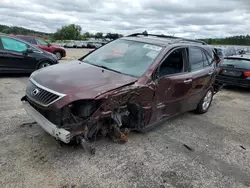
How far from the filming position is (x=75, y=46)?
4466cm

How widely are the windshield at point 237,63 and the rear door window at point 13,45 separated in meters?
7.78

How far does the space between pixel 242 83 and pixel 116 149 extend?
7.04 m

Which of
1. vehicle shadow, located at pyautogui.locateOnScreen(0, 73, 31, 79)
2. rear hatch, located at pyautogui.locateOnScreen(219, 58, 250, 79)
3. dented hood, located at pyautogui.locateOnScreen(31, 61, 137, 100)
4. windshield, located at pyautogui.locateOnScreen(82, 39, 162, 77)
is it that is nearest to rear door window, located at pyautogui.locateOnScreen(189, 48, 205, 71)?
windshield, located at pyautogui.locateOnScreen(82, 39, 162, 77)

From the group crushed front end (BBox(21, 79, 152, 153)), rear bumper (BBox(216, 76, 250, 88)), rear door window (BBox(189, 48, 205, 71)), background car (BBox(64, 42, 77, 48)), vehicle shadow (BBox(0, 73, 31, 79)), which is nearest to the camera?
crushed front end (BBox(21, 79, 152, 153))

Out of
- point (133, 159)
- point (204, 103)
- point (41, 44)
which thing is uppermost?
point (41, 44)

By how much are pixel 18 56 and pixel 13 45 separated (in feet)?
1.43

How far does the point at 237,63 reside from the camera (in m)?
9.22

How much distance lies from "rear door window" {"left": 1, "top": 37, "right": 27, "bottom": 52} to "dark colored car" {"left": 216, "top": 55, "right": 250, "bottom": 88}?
289 inches

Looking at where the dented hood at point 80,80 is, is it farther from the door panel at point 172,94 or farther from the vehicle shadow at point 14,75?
the vehicle shadow at point 14,75

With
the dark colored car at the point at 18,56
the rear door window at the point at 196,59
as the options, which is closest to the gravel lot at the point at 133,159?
the rear door window at the point at 196,59

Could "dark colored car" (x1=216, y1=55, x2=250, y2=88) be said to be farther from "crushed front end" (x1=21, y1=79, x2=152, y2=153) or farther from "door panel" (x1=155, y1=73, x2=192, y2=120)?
"crushed front end" (x1=21, y1=79, x2=152, y2=153)

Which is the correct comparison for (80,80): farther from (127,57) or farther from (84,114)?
(127,57)

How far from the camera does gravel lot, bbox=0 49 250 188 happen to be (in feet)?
9.41

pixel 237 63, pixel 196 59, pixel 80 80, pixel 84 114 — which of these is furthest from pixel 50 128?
pixel 237 63
